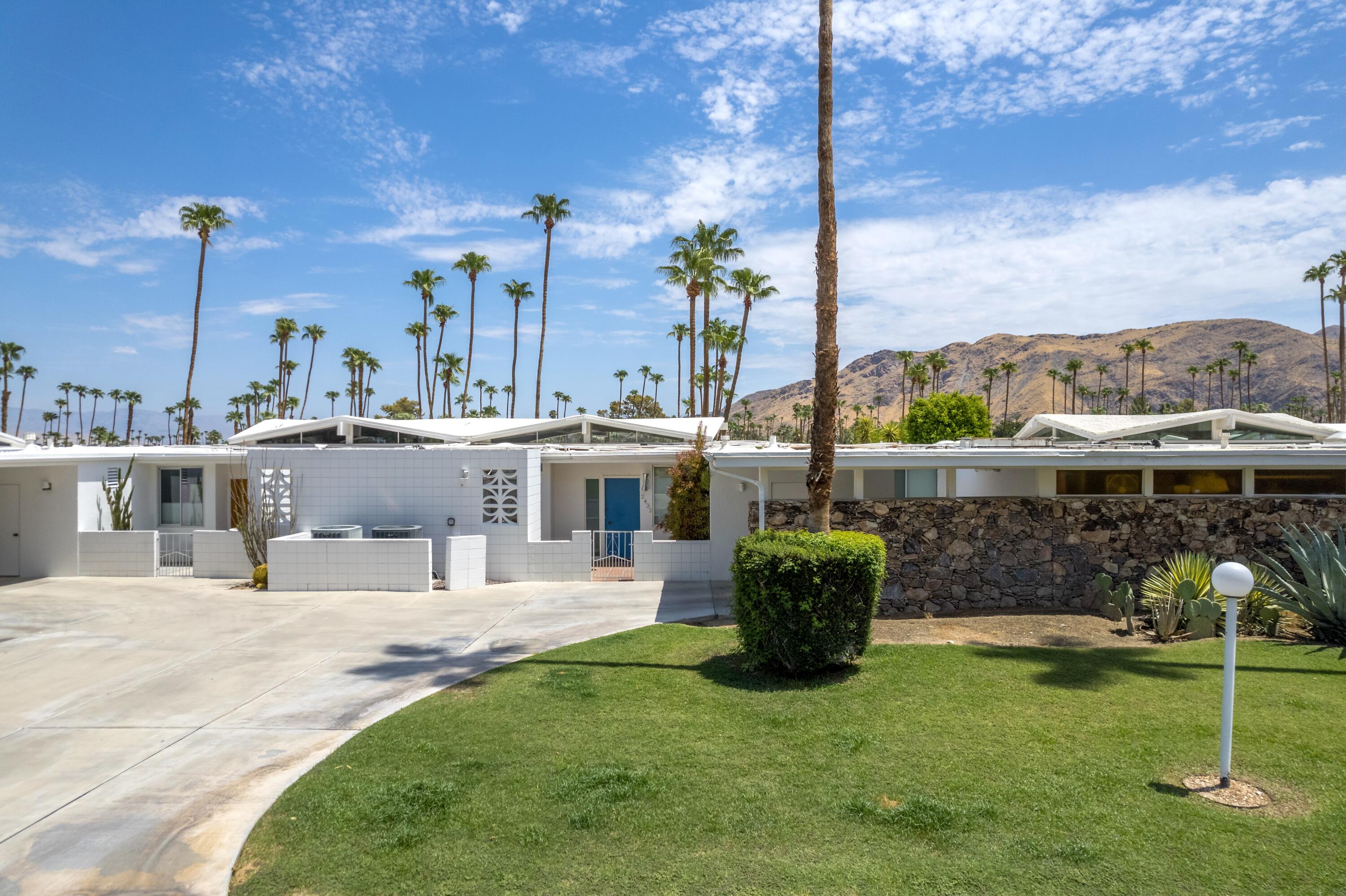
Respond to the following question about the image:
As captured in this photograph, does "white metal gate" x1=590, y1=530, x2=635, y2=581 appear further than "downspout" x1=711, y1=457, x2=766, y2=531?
Yes

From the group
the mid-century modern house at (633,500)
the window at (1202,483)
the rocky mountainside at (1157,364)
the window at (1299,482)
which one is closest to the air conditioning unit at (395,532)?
the mid-century modern house at (633,500)

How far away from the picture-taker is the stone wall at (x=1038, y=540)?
38.7ft

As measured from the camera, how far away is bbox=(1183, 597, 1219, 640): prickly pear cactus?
9477 mm

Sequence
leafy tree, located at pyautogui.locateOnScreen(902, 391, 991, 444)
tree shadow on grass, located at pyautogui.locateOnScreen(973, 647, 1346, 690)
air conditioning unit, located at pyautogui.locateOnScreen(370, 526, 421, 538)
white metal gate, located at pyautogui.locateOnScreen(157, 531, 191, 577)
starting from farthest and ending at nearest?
1. leafy tree, located at pyautogui.locateOnScreen(902, 391, 991, 444)
2. white metal gate, located at pyautogui.locateOnScreen(157, 531, 191, 577)
3. air conditioning unit, located at pyautogui.locateOnScreen(370, 526, 421, 538)
4. tree shadow on grass, located at pyautogui.locateOnScreen(973, 647, 1346, 690)

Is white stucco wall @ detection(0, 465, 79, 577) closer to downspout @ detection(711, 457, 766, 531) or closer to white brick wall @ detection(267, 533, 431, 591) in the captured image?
white brick wall @ detection(267, 533, 431, 591)

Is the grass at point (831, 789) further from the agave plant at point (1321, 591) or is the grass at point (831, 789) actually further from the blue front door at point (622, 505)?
the blue front door at point (622, 505)

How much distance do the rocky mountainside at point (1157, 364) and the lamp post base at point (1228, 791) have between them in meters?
133

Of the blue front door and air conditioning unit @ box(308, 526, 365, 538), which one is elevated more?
the blue front door

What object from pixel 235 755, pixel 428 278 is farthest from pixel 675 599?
pixel 428 278

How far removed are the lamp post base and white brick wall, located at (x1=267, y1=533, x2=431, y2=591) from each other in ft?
39.4

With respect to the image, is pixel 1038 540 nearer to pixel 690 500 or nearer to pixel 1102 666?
pixel 1102 666

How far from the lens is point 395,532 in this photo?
15484 mm

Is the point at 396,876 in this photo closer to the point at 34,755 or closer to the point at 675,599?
the point at 34,755

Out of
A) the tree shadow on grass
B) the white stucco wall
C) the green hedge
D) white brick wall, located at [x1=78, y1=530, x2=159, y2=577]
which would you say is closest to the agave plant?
the tree shadow on grass
